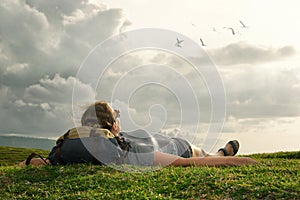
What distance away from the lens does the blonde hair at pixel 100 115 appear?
851 cm

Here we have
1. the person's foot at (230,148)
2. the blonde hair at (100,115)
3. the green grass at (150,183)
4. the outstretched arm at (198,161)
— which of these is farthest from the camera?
the person's foot at (230,148)

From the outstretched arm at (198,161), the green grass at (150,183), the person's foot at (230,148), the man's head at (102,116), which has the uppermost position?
the man's head at (102,116)

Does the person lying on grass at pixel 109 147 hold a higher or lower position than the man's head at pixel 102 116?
lower

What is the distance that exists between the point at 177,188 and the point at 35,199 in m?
2.21

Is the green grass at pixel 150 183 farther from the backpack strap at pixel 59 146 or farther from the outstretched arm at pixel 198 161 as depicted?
the outstretched arm at pixel 198 161

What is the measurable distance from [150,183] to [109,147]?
1.59 metres

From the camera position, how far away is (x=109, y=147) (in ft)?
25.7

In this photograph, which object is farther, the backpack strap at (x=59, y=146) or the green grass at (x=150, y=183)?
the backpack strap at (x=59, y=146)

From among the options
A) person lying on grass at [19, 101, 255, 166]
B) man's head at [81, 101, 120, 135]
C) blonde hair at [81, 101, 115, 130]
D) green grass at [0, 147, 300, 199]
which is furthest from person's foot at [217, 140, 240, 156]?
blonde hair at [81, 101, 115, 130]

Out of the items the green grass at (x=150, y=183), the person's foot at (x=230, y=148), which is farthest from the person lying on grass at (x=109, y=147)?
the person's foot at (x=230, y=148)

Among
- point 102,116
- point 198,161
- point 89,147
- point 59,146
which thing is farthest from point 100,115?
point 198,161

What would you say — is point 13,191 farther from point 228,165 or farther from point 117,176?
point 228,165

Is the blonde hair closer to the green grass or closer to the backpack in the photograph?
the backpack

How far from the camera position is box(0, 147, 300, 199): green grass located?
5773mm
